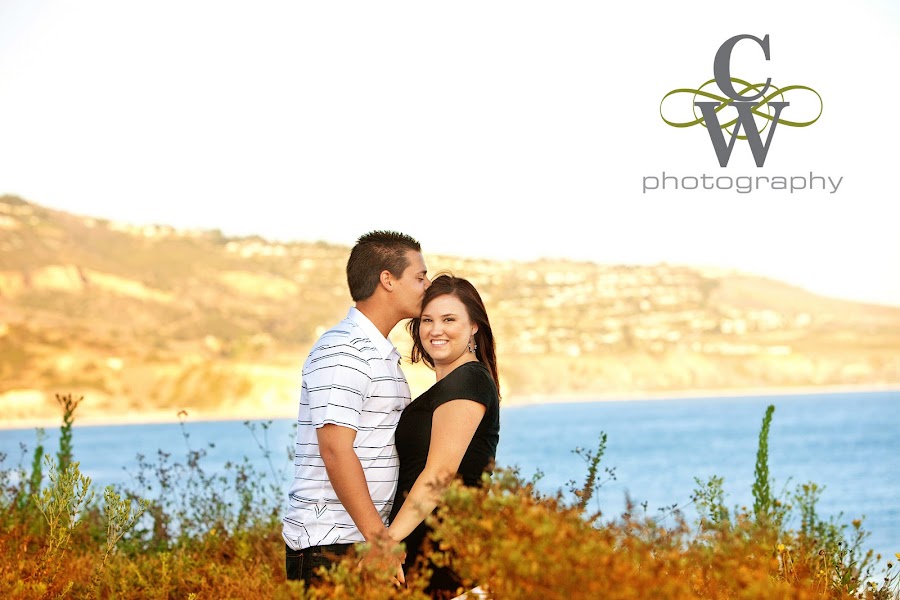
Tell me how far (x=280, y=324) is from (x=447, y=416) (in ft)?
318

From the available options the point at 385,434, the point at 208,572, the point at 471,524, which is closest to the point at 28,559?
the point at 208,572

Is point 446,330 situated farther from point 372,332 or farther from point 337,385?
point 337,385

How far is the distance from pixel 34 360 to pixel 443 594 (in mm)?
97678

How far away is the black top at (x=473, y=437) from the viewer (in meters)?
3.89

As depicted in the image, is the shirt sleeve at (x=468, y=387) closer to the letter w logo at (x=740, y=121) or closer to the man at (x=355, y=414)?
the man at (x=355, y=414)

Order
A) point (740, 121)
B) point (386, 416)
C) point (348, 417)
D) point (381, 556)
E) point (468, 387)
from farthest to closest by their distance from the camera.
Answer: point (740, 121), point (386, 416), point (468, 387), point (348, 417), point (381, 556)

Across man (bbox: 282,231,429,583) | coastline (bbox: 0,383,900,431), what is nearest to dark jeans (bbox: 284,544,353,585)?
man (bbox: 282,231,429,583)

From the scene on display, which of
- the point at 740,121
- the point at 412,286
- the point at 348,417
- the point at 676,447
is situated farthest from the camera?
the point at 676,447

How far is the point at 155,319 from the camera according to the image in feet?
333

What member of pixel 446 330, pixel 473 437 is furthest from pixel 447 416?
pixel 446 330

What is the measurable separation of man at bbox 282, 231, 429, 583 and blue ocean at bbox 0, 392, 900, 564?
52.6 ft

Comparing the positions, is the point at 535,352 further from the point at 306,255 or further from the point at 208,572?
the point at 208,572

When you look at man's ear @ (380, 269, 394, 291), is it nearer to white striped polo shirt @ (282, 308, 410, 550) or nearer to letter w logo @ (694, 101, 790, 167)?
white striped polo shirt @ (282, 308, 410, 550)

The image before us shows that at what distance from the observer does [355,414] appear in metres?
3.81
